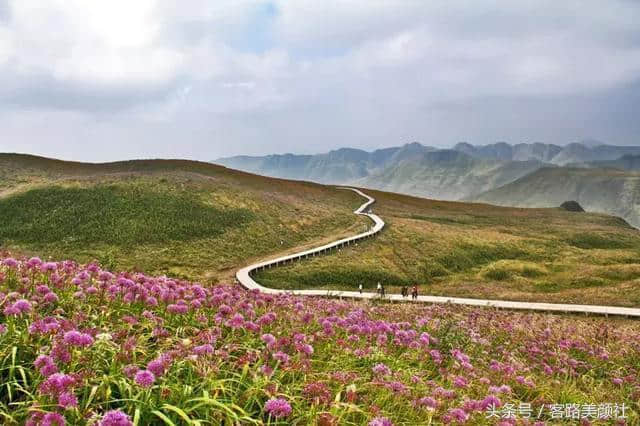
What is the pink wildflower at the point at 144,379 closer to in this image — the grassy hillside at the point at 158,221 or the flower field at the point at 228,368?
the flower field at the point at 228,368

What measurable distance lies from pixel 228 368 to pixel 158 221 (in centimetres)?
5997

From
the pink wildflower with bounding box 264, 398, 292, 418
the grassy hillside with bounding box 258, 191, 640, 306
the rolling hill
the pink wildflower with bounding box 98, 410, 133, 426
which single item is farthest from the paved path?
the pink wildflower with bounding box 98, 410, 133, 426

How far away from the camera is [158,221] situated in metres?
63.3

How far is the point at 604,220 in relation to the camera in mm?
134375

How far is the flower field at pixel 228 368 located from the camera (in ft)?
18.8

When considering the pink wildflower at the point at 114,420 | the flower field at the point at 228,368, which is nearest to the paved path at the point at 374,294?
the flower field at the point at 228,368

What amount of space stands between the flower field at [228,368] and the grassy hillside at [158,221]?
3504cm

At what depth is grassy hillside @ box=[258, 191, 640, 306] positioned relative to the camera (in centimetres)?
4750

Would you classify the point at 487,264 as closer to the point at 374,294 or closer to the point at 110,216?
the point at 374,294

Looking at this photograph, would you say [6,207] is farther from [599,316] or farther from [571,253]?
[571,253]

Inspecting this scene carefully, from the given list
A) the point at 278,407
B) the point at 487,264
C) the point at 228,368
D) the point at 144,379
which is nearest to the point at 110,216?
the point at 487,264

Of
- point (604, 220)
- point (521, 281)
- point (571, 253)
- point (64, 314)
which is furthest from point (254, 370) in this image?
point (604, 220)

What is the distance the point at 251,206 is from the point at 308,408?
72.1 metres

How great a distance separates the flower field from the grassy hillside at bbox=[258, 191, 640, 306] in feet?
110
